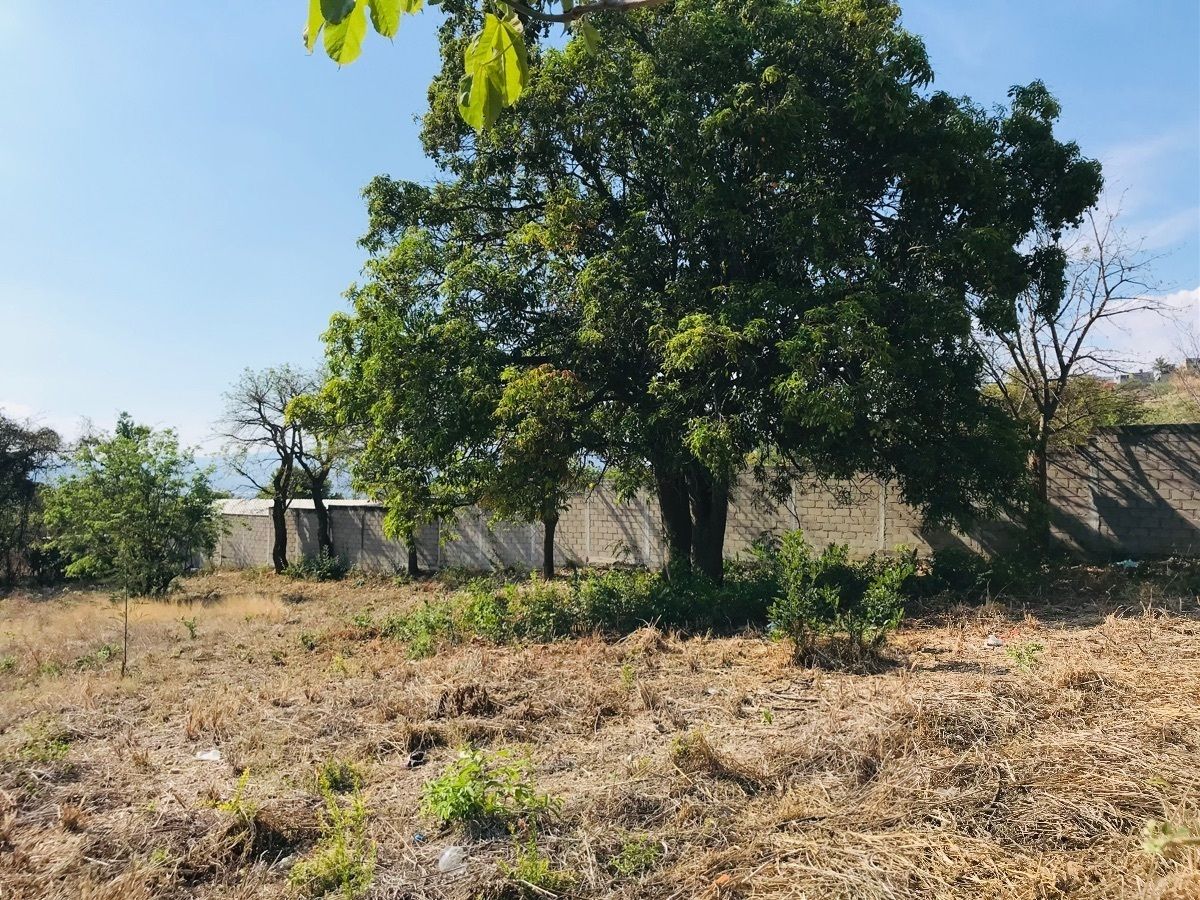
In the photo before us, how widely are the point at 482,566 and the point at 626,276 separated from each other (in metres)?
11.4

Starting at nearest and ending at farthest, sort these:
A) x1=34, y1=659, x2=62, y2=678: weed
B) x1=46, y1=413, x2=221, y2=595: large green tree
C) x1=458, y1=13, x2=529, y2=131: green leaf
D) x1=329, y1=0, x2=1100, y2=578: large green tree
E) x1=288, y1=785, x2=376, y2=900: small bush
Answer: x1=458, y1=13, x2=529, y2=131: green leaf, x1=288, y1=785, x2=376, y2=900: small bush, x1=34, y1=659, x2=62, y2=678: weed, x1=329, y1=0, x2=1100, y2=578: large green tree, x1=46, y1=413, x2=221, y2=595: large green tree

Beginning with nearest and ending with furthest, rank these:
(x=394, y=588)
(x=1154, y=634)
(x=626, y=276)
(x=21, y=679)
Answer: (x=1154, y=634) < (x=21, y=679) < (x=626, y=276) < (x=394, y=588)

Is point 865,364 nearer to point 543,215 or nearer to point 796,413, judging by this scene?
point 796,413

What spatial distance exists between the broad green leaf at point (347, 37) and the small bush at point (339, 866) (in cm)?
307

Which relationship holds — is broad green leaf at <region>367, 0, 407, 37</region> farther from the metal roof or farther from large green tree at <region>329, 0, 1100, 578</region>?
the metal roof

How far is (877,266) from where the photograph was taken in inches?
362

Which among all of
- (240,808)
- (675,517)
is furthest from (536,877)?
(675,517)

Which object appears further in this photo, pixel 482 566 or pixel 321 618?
pixel 482 566

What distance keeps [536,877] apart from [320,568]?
19430 millimetres

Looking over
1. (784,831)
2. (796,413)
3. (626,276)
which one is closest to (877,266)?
(796,413)

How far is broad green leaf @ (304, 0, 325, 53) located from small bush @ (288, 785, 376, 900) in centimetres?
308

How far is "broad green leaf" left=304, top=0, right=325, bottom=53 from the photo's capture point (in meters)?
1.43

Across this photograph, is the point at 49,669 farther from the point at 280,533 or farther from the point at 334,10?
the point at 280,533

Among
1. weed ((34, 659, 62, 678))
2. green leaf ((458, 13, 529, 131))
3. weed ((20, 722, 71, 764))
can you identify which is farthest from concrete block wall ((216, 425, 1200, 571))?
green leaf ((458, 13, 529, 131))
